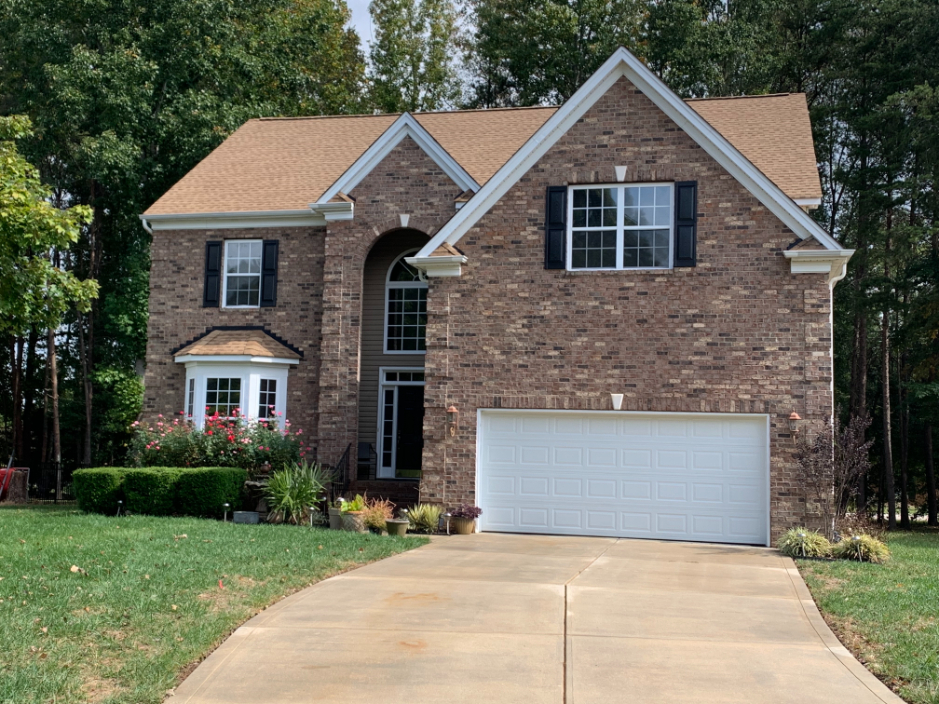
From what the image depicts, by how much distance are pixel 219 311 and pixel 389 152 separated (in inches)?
215

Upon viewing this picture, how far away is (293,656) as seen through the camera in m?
8.10

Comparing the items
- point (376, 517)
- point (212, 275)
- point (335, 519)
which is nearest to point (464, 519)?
point (376, 517)

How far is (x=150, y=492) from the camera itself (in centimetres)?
1775

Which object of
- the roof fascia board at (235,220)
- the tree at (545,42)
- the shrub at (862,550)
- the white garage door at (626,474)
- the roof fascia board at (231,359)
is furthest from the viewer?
the tree at (545,42)

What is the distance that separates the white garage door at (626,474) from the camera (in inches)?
656

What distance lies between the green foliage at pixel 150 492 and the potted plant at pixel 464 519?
5183mm

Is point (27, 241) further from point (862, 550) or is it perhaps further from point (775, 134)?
point (775, 134)

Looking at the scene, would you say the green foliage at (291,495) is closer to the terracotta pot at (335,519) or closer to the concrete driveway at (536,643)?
the terracotta pot at (335,519)

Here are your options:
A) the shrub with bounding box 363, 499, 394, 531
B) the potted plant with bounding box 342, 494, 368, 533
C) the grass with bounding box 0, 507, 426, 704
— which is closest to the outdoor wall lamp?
the grass with bounding box 0, 507, 426, 704

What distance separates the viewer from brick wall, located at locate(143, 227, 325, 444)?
21781 mm

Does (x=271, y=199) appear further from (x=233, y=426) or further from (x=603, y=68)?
(x=603, y=68)

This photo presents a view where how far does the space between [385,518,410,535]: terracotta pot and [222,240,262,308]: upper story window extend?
776 centimetres

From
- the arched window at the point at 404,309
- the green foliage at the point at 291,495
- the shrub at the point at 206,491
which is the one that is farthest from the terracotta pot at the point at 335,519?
the arched window at the point at 404,309

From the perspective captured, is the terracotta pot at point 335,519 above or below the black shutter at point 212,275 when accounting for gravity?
below
